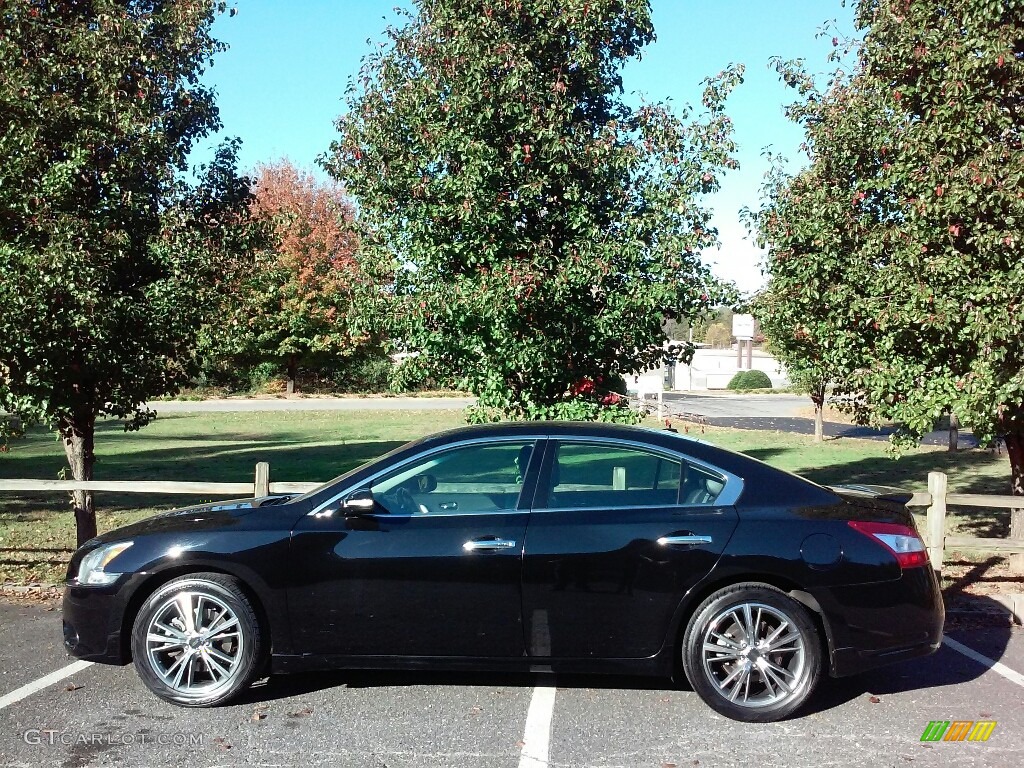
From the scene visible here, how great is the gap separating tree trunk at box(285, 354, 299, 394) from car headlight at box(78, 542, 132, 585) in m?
39.9

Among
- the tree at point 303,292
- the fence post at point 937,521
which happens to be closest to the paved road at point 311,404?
the tree at point 303,292

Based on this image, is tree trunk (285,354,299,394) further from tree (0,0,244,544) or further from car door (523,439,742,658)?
car door (523,439,742,658)

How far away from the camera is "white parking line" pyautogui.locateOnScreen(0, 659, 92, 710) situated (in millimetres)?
5035

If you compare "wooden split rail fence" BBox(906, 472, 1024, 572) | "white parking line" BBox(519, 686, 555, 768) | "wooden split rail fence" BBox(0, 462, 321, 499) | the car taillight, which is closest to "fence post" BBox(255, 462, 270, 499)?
"wooden split rail fence" BBox(0, 462, 321, 499)

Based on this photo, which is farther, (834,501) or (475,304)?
(475,304)

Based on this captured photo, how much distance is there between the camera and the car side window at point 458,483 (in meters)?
5.06

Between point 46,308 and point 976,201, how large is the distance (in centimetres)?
724

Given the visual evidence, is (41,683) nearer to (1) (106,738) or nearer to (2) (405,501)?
(1) (106,738)

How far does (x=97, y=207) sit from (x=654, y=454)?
216 inches

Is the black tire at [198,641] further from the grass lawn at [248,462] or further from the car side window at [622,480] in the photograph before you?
the grass lawn at [248,462]

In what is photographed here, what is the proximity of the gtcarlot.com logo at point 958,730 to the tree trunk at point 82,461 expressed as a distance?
23.3ft

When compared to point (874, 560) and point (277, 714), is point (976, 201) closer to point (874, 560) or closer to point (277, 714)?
point (874, 560)

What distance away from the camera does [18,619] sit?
22.2 ft

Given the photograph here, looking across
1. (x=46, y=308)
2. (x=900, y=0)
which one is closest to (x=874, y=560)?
(x=900, y=0)
